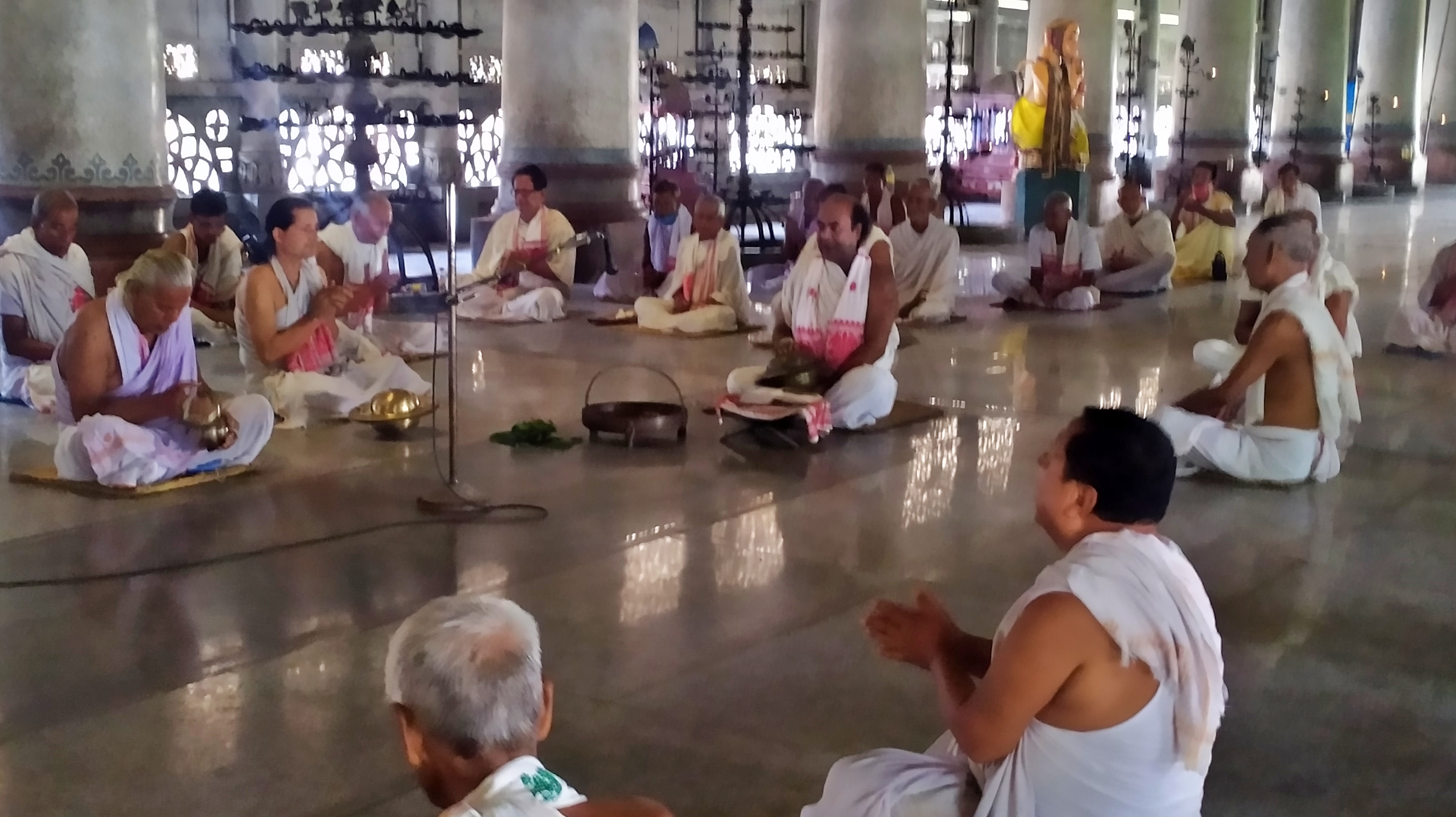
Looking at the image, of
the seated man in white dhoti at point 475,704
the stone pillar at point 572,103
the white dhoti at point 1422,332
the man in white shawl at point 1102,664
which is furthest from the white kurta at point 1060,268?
the seated man in white dhoti at point 475,704

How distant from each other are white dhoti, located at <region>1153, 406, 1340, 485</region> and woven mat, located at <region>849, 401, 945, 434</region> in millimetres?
1418

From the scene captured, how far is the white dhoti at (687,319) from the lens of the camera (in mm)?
10117

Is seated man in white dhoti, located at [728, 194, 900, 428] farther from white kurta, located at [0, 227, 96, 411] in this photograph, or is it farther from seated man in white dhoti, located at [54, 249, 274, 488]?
white kurta, located at [0, 227, 96, 411]

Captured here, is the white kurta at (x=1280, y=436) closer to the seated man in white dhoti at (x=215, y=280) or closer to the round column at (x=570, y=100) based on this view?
the seated man in white dhoti at (x=215, y=280)

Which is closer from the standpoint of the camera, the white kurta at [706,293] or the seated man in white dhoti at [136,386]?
the seated man in white dhoti at [136,386]

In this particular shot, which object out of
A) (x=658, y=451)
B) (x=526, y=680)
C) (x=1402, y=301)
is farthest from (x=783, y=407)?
(x=1402, y=301)

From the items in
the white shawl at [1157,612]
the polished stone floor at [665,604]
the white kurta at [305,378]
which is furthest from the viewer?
the white kurta at [305,378]

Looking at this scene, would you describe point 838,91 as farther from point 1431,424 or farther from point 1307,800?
point 1307,800

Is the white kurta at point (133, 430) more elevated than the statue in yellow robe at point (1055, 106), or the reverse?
the statue in yellow robe at point (1055, 106)

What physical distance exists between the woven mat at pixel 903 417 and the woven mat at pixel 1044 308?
163 inches

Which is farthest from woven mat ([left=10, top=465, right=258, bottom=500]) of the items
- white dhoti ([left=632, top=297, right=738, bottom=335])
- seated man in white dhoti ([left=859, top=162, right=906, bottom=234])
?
seated man in white dhoti ([left=859, top=162, right=906, bottom=234])

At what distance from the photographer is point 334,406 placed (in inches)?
284

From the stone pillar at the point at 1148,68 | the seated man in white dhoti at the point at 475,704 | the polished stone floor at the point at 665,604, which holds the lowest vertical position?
the polished stone floor at the point at 665,604

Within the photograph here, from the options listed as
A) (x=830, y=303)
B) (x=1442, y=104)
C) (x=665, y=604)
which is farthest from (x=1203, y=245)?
(x=1442, y=104)
